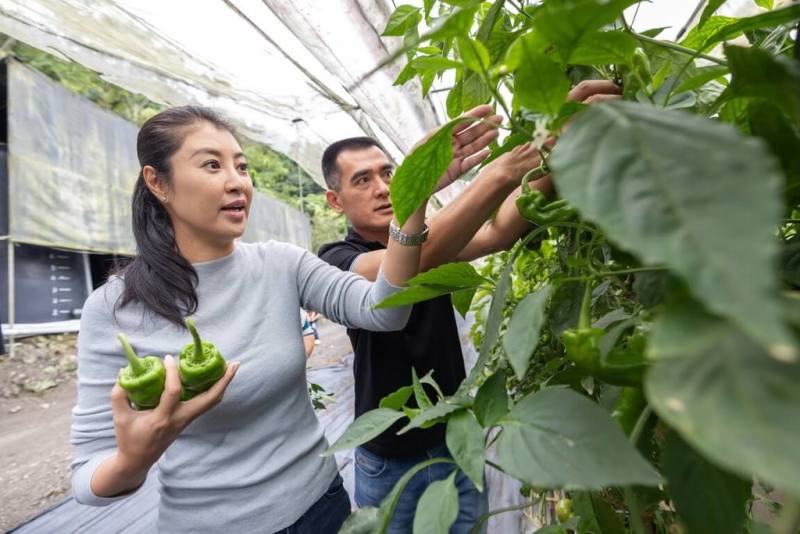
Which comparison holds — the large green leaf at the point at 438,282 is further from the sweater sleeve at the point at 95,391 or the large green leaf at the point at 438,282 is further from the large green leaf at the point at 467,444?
the sweater sleeve at the point at 95,391

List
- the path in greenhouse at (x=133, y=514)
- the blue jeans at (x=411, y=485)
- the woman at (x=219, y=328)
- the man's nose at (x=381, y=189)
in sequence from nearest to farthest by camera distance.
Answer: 1. the woman at (x=219, y=328)
2. the blue jeans at (x=411, y=485)
3. the man's nose at (x=381, y=189)
4. the path in greenhouse at (x=133, y=514)

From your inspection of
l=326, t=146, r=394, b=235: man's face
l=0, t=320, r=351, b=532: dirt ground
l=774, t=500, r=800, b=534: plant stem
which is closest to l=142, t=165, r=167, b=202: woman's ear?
l=326, t=146, r=394, b=235: man's face

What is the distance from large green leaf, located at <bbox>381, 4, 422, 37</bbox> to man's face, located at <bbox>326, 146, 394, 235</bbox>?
76 centimetres

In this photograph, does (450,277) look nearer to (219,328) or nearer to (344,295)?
(344,295)

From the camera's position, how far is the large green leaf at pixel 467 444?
1.00 feet

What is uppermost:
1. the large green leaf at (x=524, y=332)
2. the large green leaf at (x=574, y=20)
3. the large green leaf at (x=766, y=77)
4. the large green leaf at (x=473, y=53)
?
the large green leaf at (x=473, y=53)

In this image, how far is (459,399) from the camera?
14.2 inches

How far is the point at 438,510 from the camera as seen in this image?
325mm

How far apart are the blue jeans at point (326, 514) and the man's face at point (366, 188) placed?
2.30 feet

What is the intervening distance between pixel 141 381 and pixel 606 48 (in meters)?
0.81

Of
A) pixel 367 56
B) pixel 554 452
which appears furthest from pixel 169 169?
pixel 554 452

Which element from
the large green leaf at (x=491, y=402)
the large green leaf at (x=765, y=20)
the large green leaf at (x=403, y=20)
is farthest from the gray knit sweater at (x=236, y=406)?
the large green leaf at (x=765, y=20)

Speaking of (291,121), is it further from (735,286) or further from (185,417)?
(735,286)

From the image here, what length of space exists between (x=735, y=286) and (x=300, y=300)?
3.62 ft
